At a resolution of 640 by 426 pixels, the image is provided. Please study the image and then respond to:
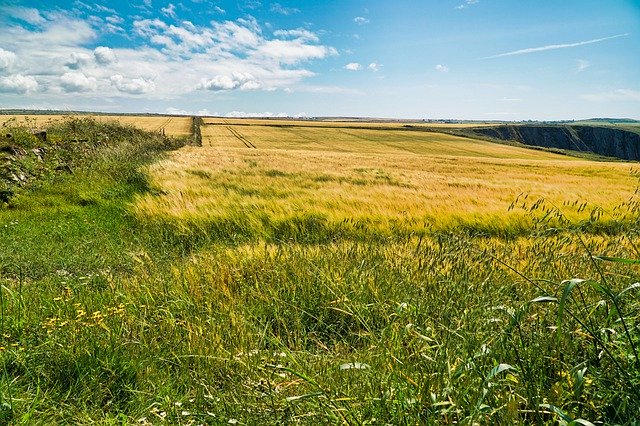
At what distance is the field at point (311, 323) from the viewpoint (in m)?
2.12

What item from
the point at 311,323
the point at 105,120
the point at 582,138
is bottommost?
the point at 311,323

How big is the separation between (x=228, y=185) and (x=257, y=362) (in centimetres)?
1154

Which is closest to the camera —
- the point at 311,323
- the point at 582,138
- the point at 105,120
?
the point at 311,323

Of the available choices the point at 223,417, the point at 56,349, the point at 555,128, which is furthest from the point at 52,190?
the point at 555,128

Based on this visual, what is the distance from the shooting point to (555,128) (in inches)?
6403

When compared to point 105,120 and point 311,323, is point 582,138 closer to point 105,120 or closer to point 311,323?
point 105,120

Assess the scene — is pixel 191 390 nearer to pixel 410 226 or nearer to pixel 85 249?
pixel 85 249

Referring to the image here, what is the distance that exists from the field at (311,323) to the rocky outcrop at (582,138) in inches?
6428

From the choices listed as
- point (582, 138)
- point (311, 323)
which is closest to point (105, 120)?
point (311, 323)

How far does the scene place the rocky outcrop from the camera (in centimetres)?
15325

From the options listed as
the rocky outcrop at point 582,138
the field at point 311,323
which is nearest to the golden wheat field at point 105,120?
the field at point 311,323

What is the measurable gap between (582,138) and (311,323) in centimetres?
19718

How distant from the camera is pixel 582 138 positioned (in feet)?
536

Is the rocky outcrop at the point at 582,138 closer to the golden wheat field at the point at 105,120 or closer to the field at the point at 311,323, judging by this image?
the golden wheat field at the point at 105,120
